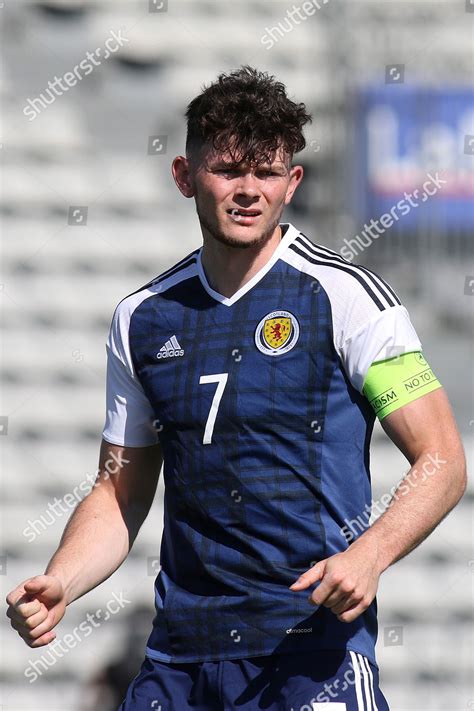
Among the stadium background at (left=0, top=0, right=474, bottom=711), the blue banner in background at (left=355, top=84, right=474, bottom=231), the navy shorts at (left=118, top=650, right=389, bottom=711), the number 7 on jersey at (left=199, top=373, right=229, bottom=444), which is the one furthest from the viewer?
the blue banner in background at (left=355, top=84, right=474, bottom=231)

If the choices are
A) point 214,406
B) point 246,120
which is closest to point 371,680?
point 214,406

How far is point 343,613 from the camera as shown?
6.95 feet

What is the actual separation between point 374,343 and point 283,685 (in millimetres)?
672

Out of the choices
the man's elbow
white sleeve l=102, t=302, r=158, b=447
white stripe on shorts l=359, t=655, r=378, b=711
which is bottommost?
white stripe on shorts l=359, t=655, r=378, b=711

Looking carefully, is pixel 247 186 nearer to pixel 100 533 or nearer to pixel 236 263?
pixel 236 263

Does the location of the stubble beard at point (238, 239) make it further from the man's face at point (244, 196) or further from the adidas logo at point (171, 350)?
the adidas logo at point (171, 350)

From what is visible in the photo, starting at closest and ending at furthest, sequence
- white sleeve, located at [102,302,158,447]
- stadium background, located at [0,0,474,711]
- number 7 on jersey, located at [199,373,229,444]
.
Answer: number 7 on jersey, located at [199,373,229,444]
white sleeve, located at [102,302,158,447]
stadium background, located at [0,0,474,711]

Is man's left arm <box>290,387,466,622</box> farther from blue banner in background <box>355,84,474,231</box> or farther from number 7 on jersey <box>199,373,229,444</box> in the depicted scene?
blue banner in background <box>355,84,474,231</box>

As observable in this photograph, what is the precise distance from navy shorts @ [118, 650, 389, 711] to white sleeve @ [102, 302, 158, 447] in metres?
0.55

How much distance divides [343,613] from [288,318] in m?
0.65

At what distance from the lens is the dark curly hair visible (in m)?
2.57

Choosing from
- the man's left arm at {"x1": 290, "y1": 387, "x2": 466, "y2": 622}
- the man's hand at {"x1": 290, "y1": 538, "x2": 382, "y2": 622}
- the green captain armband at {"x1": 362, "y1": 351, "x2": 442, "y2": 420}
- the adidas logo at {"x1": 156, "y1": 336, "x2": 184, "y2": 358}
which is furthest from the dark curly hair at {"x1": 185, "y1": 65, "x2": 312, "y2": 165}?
the man's hand at {"x1": 290, "y1": 538, "x2": 382, "y2": 622}

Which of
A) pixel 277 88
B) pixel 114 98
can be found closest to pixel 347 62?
pixel 114 98

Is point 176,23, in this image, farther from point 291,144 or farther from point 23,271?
point 291,144
